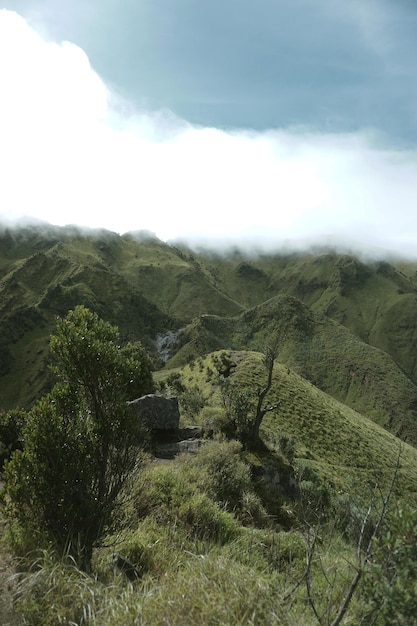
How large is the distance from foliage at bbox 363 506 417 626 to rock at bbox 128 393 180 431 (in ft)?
62.3

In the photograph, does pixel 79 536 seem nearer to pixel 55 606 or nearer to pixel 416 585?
pixel 55 606

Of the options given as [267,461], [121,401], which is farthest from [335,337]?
[121,401]

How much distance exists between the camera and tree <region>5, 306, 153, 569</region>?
7.19 metres

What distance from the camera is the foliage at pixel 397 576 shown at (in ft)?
12.6

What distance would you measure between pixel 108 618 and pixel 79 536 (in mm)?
2149

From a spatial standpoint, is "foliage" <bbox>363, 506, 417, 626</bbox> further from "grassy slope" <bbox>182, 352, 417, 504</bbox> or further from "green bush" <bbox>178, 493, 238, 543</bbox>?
"grassy slope" <bbox>182, 352, 417, 504</bbox>

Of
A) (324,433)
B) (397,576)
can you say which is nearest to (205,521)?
(397,576)

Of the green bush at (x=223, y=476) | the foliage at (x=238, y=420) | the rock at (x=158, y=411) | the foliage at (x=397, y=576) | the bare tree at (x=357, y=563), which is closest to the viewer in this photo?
the foliage at (x=397, y=576)

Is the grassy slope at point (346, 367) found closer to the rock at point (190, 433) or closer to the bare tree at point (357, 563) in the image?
the rock at point (190, 433)

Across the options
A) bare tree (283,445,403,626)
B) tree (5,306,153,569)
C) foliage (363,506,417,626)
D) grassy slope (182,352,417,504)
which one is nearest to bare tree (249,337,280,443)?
tree (5,306,153,569)

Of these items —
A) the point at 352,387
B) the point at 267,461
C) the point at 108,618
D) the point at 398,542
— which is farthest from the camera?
the point at 352,387

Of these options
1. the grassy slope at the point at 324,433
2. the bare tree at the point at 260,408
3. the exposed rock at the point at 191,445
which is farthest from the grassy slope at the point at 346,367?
the exposed rock at the point at 191,445

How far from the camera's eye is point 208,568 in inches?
257

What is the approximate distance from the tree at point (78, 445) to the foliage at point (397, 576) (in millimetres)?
4822
